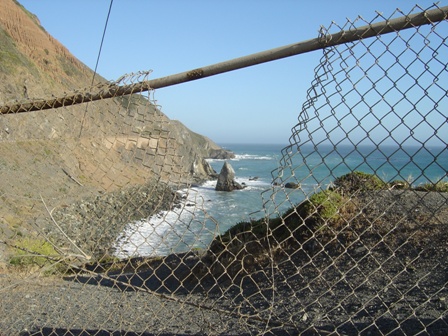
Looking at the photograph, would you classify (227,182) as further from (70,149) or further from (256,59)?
(256,59)

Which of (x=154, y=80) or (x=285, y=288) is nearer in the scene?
(x=154, y=80)

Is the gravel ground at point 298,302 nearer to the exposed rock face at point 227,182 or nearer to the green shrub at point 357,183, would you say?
the green shrub at point 357,183

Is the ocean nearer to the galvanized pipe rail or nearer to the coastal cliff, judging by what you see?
the coastal cliff

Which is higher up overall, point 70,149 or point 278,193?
point 70,149

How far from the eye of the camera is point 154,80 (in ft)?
9.36

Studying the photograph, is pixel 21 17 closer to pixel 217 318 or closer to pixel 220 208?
pixel 220 208

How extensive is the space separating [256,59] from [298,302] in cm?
294

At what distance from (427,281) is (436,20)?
9.40ft

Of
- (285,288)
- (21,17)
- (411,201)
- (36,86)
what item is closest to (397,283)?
(285,288)

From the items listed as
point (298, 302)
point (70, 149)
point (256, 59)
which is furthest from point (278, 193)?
point (256, 59)

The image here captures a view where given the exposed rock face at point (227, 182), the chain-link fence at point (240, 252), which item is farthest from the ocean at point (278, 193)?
the exposed rock face at point (227, 182)

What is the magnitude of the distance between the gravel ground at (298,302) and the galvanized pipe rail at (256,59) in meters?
0.93

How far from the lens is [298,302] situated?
4.70 metres

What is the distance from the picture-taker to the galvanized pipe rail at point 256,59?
2.24 m
